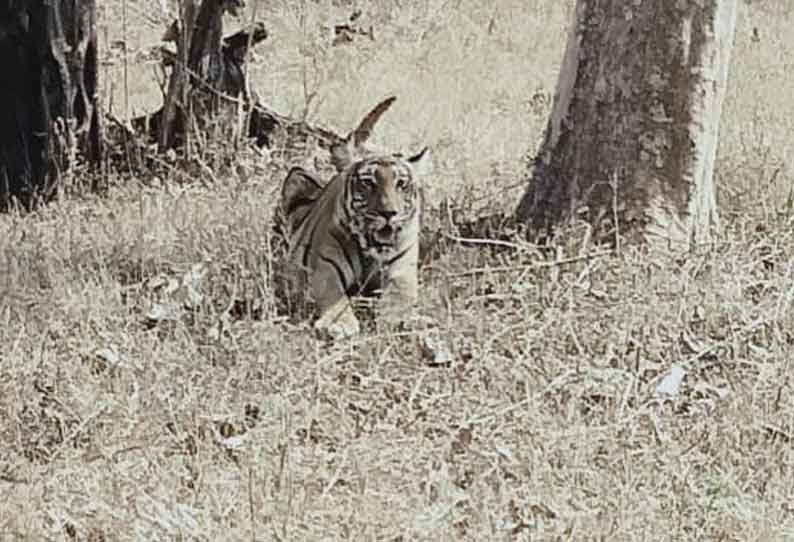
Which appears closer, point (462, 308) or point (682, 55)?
point (462, 308)

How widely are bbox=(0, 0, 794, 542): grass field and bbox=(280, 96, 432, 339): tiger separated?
6.5 inches

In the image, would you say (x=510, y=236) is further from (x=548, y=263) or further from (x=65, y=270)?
(x=65, y=270)

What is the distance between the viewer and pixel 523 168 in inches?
328

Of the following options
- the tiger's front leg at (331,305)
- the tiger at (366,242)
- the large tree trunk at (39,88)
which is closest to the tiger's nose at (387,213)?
the tiger at (366,242)

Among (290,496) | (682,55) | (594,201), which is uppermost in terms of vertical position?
(682,55)

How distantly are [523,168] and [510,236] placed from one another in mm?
1614

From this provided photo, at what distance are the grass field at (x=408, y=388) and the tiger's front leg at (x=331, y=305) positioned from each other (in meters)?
0.12

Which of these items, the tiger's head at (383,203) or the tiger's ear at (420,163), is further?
the tiger's ear at (420,163)

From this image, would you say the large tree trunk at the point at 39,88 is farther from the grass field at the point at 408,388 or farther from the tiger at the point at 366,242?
the tiger at the point at 366,242

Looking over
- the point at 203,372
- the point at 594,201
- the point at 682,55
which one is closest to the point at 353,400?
the point at 203,372

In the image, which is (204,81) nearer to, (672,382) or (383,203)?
(383,203)

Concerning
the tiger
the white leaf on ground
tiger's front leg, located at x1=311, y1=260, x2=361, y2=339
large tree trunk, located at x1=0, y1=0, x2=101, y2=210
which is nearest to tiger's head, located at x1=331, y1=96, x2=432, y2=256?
the tiger

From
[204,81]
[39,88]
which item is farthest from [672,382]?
[204,81]

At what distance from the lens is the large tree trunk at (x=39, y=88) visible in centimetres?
841
